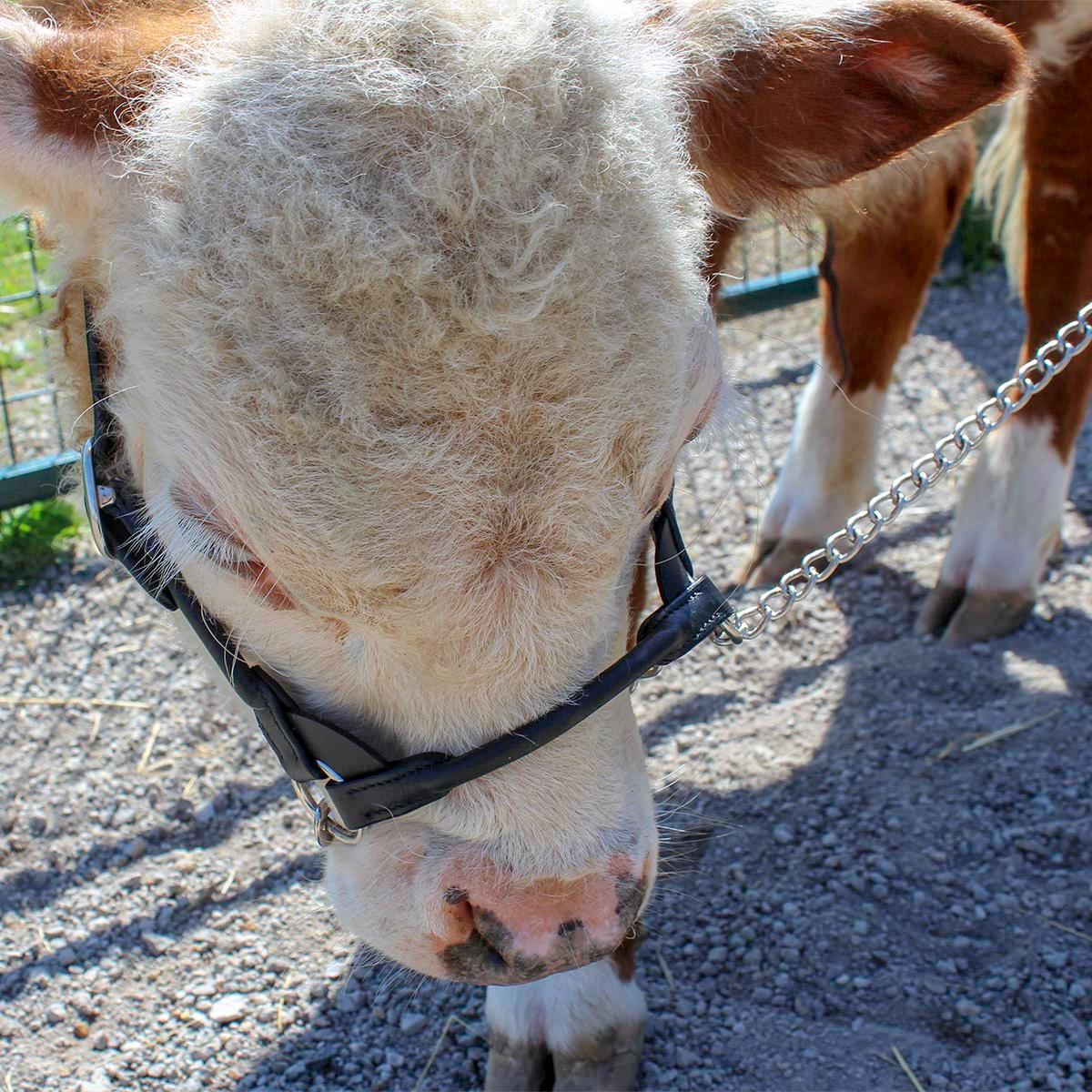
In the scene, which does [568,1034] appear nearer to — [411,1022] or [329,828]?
[411,1022]

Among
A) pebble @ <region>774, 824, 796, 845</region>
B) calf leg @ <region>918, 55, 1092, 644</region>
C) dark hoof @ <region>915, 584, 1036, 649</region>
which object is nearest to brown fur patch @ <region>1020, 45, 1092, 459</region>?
calf leg @ <region>918, 55, 1092, 644</region>

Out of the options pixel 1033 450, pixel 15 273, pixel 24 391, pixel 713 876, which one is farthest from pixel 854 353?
pixel 15 273

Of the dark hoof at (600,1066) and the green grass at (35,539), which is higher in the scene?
the dark hoof at (600,1066)

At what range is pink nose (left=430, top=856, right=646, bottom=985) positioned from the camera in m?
1.97

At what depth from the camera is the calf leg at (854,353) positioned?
4.23m

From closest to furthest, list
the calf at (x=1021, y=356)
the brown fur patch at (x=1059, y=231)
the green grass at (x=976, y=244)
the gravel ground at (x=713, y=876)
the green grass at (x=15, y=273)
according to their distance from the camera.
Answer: the gravel ground at (x=713, y=876)
the brown fur patch at (x=1059, y=231)
the calf at (x=1021, y=356)
the green grass at (x=15, y=273)
the green grass at (x=976, y=244)

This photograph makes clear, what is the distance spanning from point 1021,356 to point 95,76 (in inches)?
133

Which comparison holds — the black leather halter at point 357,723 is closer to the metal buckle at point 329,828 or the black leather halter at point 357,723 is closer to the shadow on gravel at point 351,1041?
the metal buckle at point 329,828

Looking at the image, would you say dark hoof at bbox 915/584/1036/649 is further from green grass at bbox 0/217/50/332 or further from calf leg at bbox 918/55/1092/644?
green grass at bbox 0/217/50/332

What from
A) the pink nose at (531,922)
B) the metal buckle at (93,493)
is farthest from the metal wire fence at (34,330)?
the pink nose at (531,922)

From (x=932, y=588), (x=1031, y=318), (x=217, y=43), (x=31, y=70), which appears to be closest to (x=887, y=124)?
(x=217, y=43)

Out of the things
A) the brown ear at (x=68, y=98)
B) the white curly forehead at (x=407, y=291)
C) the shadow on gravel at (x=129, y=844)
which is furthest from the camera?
the shadow on gravel at (x=129, y=844)

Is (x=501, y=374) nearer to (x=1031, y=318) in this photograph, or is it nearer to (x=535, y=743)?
(x=535, y=743)

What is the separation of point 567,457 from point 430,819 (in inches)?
26.5
